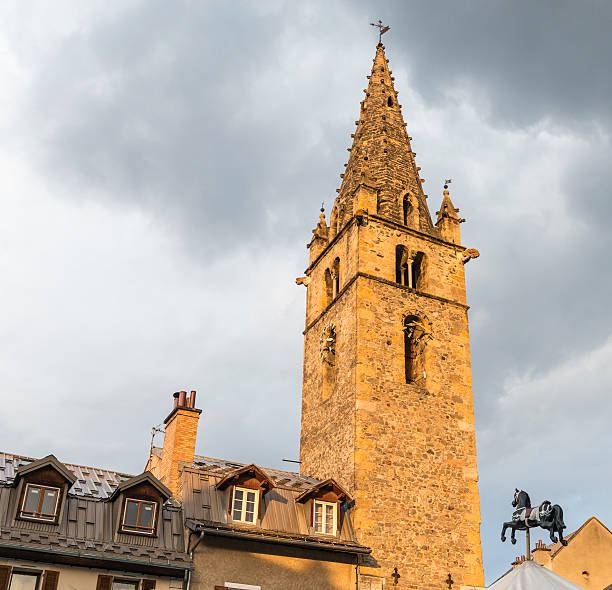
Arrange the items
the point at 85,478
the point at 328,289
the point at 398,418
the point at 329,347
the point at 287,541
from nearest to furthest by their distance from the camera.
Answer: the point at 287,541, the point at 85,478, the point at 398,418, the point at 329,347, the point at 328,289

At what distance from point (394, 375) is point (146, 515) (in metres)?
10.9

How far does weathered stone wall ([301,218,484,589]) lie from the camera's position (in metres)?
24.6

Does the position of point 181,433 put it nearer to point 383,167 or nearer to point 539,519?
point 539,519

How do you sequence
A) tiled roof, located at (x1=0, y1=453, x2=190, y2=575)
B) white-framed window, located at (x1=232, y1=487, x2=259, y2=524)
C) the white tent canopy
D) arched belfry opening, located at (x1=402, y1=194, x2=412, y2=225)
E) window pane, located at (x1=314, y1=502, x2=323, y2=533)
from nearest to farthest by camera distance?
the white tent canopy → tiled roof, located at (x1=0, y1=453, x2=190, y2=575) → white-framed window, located at (x1=232, y1=487, x2=259, y2=524) → window pane, located at (x1=314, y1=502, x2=323, y2=533) → arched belfry opening, located at (x1=402, y1=194, x2=412, y2=225)

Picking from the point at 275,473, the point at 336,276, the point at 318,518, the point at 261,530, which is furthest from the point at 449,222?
the point at 261,530

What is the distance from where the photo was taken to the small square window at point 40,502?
63.8ft

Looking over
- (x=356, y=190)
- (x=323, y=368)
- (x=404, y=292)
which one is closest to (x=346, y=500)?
(x=323, y=368)

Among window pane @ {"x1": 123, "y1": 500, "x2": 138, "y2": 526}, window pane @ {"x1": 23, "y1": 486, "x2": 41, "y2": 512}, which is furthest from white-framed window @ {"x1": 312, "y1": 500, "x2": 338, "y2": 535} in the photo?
window pane @ {"x1": 23, "y1": 486, "x2": 41, "y2": 512}

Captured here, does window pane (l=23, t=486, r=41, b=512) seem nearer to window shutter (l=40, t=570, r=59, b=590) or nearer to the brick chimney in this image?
window shutter (l=40, t=570, r=59, b=590)

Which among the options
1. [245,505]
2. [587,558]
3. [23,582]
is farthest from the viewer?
[587,558]

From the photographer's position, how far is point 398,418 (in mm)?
26719

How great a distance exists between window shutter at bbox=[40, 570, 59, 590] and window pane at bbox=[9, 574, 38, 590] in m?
0.22

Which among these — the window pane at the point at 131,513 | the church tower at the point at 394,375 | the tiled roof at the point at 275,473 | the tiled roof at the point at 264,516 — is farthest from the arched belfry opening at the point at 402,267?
the window pane at the point at 131,513

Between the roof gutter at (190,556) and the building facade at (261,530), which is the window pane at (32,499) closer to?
the building facade at (261,530)
